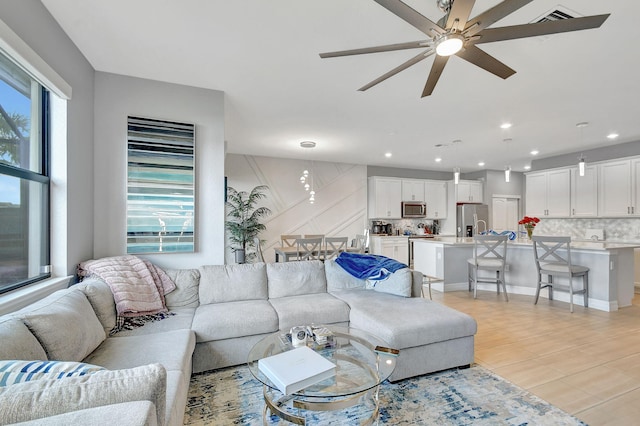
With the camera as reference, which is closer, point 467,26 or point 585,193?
point 467,26

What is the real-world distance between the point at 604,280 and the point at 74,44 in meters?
6.53

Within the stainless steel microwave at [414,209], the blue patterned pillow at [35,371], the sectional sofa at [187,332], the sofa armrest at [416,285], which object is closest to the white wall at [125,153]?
the sectional sofa at [187,332]

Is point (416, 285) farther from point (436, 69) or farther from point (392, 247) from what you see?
point (392, 247)

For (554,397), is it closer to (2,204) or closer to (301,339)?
(301,339)

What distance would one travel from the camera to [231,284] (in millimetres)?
2941

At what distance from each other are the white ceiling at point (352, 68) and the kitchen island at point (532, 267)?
1843 mm

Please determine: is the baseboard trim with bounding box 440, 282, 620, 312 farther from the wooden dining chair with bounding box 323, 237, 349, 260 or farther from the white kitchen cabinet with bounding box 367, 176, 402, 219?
the white kitchen cabinet with bounding box 367, 176, 402, 219

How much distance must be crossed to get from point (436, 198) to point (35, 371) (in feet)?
27.4

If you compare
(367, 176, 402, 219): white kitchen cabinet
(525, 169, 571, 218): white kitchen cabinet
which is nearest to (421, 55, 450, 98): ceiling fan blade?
(367, 176, 402, 219): white kitchen cabinet

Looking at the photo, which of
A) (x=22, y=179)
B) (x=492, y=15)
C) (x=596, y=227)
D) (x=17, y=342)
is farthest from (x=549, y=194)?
(x=22, y=179)

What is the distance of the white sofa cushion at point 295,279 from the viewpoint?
3.10 metres

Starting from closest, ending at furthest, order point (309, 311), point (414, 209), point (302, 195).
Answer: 1. point (309, 311)
2. point (302, 195)
3. point (414, 209)

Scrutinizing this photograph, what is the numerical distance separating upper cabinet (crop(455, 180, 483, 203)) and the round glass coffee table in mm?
7048

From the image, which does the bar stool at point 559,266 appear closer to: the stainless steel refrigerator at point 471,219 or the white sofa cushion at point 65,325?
the stainless steel refrigerator at point 471,219
